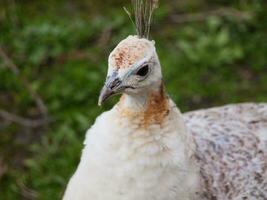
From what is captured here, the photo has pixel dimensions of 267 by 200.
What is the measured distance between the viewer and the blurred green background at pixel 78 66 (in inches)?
155

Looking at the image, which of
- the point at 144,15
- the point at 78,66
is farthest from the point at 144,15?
the point at 78,66

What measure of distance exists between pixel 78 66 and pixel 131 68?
2261 mm

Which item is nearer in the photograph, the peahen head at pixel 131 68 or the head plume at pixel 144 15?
the peahen head at pixel 131 68

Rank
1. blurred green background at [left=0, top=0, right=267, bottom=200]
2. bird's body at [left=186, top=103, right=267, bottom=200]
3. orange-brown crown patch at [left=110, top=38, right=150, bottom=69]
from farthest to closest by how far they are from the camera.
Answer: blurred green background at [left=0, top=0, right=267, bottom=200] → bird's body at [left=186, top=103, right=267, bottom=200] → orange-brown crown patch at [left=110, top=38, right=150, bottom=69]

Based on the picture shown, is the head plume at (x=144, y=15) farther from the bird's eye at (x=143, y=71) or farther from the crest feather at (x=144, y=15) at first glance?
the bird's eye at (x=143, y=71)

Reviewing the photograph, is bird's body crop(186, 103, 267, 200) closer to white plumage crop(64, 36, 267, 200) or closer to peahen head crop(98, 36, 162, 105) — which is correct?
white plumage crop(64, 36, 267, 200)

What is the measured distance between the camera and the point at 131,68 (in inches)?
87.0

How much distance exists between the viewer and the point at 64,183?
3785 mm

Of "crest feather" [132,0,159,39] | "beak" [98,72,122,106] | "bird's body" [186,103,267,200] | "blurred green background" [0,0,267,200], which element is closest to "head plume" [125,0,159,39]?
"crest feather" [132,0,159,39]

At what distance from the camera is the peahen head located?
221 cm

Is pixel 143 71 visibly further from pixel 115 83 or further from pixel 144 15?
pixel 144 15

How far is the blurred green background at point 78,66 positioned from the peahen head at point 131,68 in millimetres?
1637

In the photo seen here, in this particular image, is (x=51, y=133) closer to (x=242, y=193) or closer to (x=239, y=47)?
(x=239, y=47)

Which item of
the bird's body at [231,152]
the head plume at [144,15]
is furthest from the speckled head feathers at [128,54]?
Result: the bird's body at [231,152]
